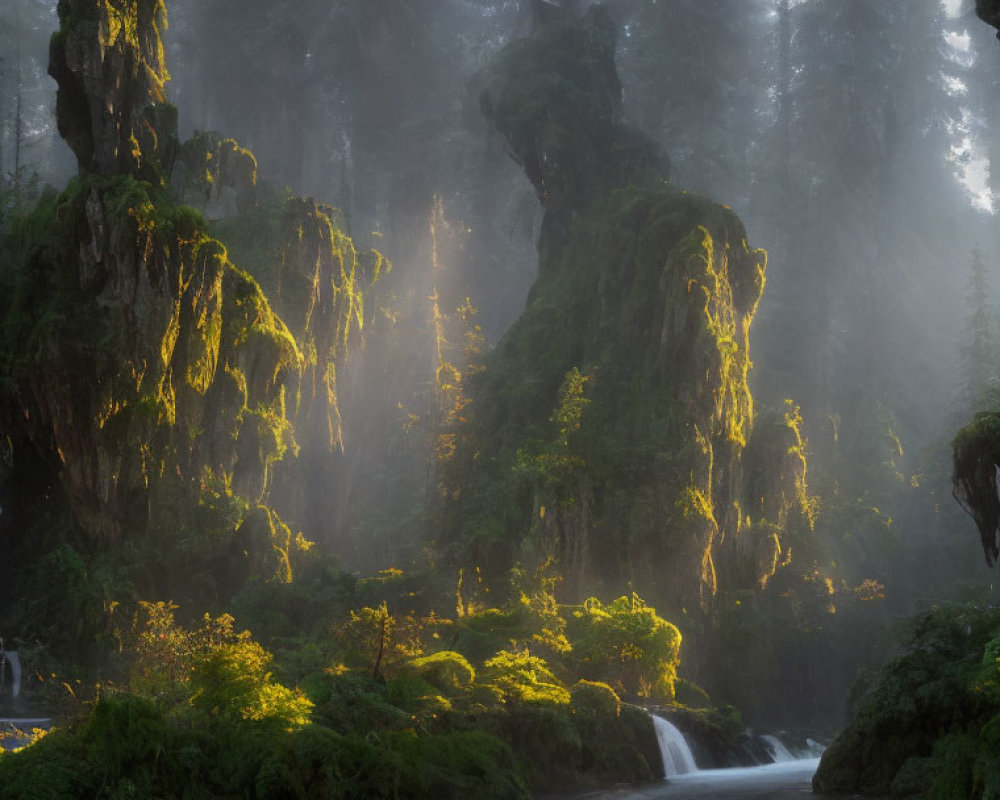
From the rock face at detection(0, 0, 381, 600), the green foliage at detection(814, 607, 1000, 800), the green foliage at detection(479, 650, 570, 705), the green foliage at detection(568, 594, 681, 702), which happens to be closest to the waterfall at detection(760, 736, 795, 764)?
the green foliage at detection(568, 594, 681, 702)

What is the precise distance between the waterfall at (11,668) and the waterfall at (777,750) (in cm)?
2117

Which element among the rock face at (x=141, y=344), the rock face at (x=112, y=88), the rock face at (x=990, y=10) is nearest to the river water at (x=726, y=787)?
the rock face at (x=141, y=344)

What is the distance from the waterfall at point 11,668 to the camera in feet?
81.5

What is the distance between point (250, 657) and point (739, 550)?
25735 millimetres

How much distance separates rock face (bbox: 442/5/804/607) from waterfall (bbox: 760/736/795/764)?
5.98m

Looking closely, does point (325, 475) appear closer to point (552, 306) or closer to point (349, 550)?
point (349, 550)

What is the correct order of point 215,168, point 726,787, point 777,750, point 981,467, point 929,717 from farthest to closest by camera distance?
point 215,168
point 777,750
point 726,787
point 981,467
point 929,717

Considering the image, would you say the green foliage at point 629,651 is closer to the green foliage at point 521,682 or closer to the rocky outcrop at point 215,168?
the green foliage at point 521,682

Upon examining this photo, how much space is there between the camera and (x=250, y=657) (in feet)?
54.3

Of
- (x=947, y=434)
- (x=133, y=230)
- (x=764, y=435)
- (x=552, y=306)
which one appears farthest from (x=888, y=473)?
(x=133, y=230)

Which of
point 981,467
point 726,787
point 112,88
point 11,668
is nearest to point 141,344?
point 11,668

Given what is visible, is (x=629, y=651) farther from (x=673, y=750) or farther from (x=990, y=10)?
(x=990, y=10)

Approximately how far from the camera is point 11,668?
25.0 metres

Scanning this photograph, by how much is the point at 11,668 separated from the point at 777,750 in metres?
21.9
